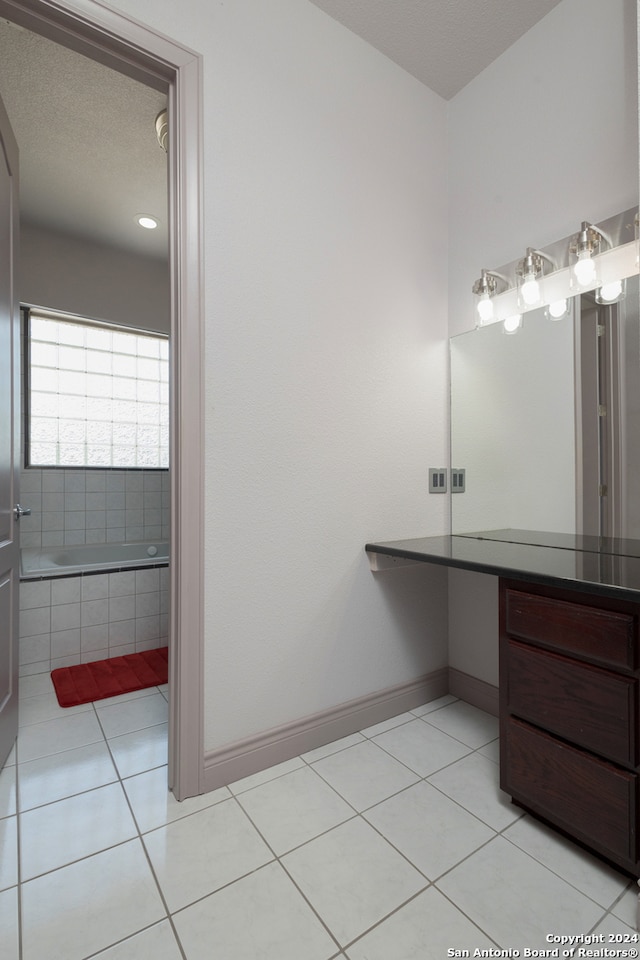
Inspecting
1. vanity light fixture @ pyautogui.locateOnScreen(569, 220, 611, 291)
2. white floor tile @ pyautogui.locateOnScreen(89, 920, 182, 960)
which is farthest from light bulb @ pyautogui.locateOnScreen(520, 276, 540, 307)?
white floor tile @ pyautogui.locateOnScreen(89, 920, 182, 960)

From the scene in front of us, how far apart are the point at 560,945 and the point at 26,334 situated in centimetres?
393

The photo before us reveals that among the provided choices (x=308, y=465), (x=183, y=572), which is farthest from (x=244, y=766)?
(x=308, y=465)

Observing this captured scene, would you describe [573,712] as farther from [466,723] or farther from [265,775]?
[265,775]

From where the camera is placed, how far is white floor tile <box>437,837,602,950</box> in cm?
95

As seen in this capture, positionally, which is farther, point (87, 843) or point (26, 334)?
point (26, 334)

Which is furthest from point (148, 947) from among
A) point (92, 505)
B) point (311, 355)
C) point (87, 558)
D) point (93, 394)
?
point (93, 394)

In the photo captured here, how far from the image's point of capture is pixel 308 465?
163cm

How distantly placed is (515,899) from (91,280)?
3.99 metres

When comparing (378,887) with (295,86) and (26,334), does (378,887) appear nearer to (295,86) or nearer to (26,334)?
(295,86)

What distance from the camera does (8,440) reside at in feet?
5.24

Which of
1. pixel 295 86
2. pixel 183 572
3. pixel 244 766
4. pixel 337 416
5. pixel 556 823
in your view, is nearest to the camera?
pixel 556 823

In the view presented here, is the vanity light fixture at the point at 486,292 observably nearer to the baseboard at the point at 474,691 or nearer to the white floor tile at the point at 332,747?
the baseboard at the point at 474,691

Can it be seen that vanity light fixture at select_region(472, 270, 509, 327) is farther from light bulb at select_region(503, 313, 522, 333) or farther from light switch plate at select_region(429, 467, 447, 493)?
light switch plate at select_region(429, 467, 447, 493)

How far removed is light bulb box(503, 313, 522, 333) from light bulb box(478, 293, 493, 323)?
0.08m
